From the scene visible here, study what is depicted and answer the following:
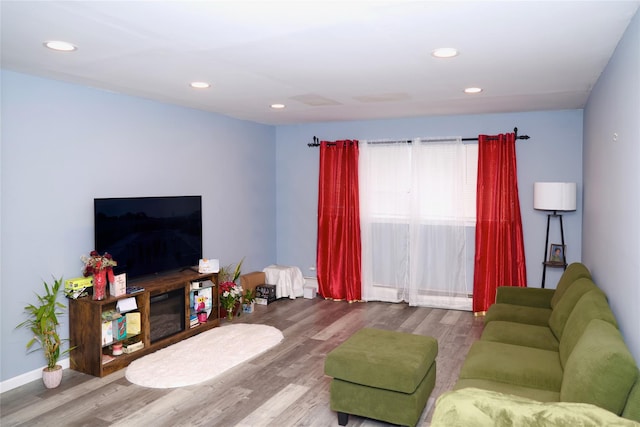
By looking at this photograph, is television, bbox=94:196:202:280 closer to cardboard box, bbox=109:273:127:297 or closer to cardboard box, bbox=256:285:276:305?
cardboard box, bbox=109:273:127:297

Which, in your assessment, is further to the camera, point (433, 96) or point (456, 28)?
point (433, 96)

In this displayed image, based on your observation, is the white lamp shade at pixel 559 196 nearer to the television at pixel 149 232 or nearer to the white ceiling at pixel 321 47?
the white ceiling at pixel 321 47

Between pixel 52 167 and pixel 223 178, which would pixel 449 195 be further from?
pixel 52 167

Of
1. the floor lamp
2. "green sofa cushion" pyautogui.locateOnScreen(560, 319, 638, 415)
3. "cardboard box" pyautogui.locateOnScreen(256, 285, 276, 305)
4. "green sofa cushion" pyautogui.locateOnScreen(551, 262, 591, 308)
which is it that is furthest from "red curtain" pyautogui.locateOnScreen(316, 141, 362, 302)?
"green sofa cushion" pyautogui.locateOnScreen(560, 319, 638, 415)

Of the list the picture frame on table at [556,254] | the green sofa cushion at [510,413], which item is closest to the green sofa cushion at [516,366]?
the green sofa cushion at [510,413]

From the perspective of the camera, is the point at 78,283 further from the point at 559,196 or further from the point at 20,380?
the point at 559,196

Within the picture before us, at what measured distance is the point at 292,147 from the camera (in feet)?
22.9

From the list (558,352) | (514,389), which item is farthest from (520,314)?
(514,389)

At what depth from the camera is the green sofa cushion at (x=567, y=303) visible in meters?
3.24

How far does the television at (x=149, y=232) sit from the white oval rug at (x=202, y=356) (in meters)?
0.80

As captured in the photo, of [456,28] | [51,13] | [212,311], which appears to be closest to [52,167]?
[51,13]

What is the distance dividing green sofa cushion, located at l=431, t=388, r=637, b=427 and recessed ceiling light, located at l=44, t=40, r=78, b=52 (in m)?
2.91

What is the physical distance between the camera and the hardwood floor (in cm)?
313

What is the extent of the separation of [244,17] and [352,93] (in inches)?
84.4
